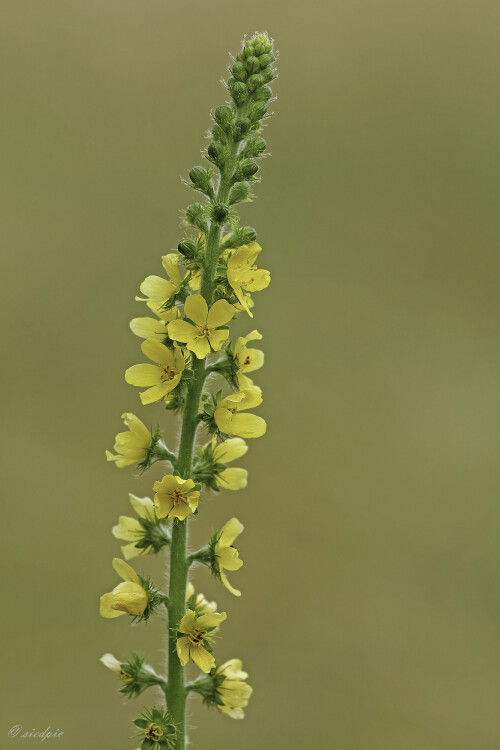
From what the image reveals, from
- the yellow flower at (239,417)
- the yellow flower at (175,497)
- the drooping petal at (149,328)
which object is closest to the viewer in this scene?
the yellow flower at (175,497)

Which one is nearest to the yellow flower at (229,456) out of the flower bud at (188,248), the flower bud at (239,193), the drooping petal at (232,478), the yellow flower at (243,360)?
the drooping petal at (232,478)

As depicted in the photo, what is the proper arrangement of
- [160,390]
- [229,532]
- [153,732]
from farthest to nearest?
[229,532]
[160,390]
[153,732]

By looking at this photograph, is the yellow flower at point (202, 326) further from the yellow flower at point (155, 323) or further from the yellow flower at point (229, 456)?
the yellow flower at point (229, 456)

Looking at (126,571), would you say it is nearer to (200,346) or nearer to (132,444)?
(132,444)

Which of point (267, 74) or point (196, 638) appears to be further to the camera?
point (267, 74)

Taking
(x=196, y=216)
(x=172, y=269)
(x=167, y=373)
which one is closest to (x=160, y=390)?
(x=167, y=373)

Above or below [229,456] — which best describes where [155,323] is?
above

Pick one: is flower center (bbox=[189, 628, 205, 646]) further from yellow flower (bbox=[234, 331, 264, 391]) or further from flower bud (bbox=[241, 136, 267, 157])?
flower bud (bbox=[241, 136, 267, 157])
